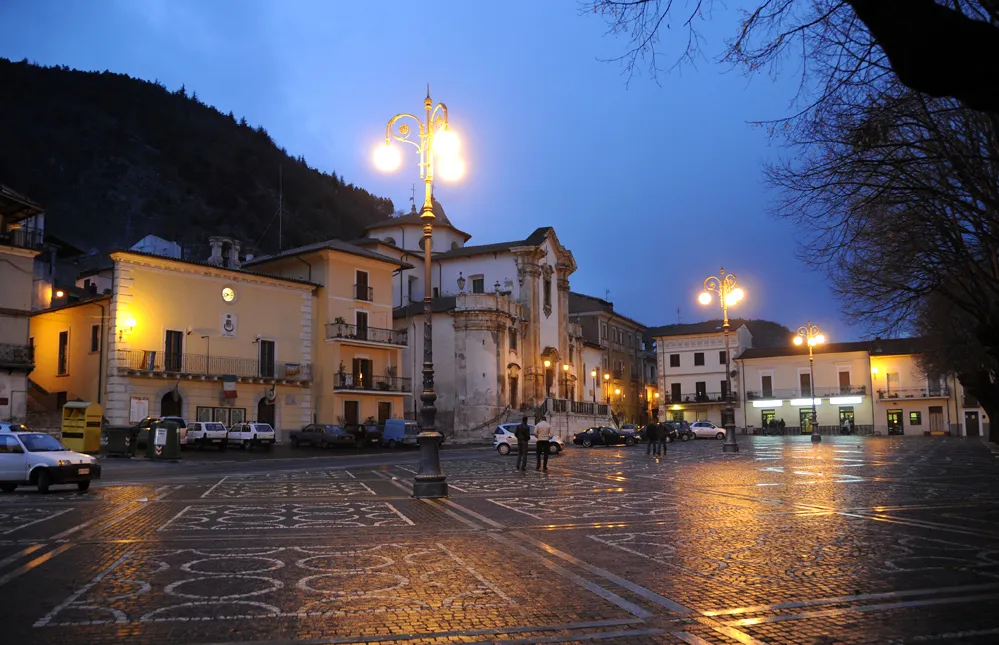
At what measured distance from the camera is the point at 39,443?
2031cm

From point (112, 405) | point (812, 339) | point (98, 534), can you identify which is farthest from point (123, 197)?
point (98, 534)

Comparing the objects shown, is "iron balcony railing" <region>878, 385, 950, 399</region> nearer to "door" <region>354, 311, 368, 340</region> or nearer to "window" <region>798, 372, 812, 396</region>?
"window" <region>798, 372, 812, 396</region>

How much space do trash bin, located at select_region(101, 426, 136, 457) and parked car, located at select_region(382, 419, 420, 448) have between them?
15854 millimetres

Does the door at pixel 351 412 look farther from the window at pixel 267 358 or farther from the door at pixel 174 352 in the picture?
the door at pixel 174 352

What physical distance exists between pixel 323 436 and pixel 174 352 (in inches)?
370

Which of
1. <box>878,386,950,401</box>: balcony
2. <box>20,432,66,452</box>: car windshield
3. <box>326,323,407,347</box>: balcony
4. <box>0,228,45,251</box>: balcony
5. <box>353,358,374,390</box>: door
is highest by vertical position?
<box>0,228,45,251</box>: balcony

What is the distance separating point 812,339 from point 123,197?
300 feet

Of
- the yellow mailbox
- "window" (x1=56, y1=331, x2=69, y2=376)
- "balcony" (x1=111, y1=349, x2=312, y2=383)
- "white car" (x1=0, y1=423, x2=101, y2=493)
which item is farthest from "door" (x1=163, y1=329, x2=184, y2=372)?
"white car" (x1=0, y1=423, x2=101, y2=493)

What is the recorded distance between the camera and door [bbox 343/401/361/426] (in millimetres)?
51688

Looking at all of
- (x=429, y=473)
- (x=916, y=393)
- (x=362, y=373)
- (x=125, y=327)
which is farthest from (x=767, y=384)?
(x=429, y=473)

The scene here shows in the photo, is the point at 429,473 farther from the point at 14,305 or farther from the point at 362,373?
the point at 362,373

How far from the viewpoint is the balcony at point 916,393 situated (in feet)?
256

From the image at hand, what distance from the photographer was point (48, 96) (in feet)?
367

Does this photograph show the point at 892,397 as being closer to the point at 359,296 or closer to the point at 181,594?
the point at 359,296
